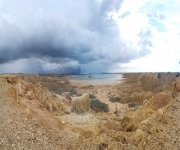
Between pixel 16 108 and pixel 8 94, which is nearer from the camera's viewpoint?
pixel 16 108

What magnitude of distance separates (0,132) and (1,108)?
9.39 ft

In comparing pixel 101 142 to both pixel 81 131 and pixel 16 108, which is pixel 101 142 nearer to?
pixel 81 131

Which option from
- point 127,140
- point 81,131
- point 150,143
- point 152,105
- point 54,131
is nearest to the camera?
point 150,143

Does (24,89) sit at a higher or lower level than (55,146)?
higher

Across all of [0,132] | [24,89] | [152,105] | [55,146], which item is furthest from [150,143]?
[24,89]

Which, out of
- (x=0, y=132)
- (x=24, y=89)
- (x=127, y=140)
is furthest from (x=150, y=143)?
(x=24, y=89)

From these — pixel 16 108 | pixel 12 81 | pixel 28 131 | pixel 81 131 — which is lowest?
pixel 81 131

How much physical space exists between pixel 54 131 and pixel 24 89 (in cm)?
1009

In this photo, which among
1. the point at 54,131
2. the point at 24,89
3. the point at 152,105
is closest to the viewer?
the point at 54,131

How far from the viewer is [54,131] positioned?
12.2 meters

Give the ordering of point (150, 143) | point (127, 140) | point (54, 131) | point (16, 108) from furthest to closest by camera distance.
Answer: point (16, 108)
point (54, 131)
point (127, 140)
point (150, 143)

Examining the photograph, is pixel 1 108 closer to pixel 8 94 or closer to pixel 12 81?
pixel 8 94

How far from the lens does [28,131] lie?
1091cm

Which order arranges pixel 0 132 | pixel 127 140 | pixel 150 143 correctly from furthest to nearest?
pixel 127 140 < pixel 0 132 < pixel 150 143
